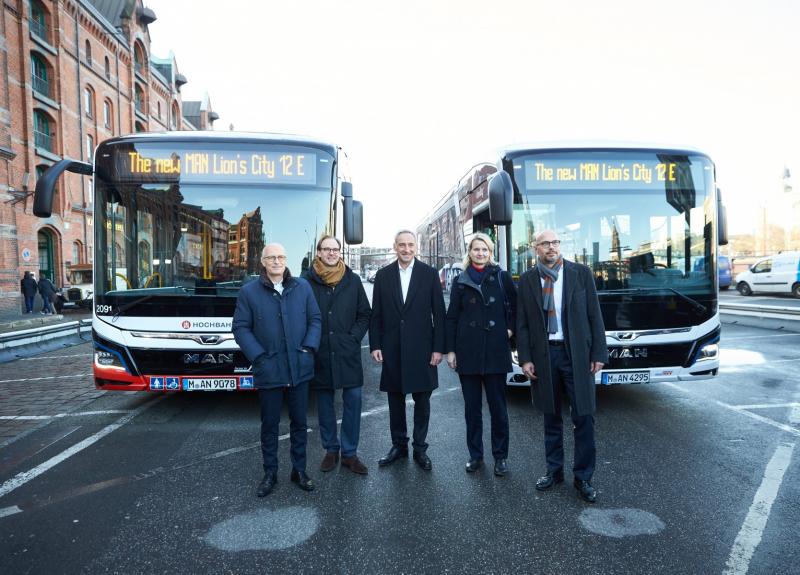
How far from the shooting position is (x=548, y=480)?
3.94 m

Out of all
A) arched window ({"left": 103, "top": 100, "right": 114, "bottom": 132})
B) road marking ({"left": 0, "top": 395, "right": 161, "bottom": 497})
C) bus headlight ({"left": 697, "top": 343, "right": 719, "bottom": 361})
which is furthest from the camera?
arched window ({"left": 103, "top": 100, "right": 114, "bottom": 132})

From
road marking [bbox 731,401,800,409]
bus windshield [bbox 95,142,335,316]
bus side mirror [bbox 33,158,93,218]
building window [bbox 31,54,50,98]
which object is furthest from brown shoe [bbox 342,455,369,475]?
building window [bbox 31,54,50,98]

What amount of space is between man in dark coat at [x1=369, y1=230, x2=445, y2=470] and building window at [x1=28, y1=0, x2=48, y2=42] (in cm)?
2951

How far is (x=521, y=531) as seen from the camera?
3.30 meters

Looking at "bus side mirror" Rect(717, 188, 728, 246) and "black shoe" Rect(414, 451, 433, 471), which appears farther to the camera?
"bus side mirror" Rect(717, 188, 728, 246)

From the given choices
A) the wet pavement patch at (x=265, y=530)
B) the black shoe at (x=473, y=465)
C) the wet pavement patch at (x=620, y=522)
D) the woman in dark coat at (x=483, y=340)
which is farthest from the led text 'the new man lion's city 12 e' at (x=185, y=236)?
the wet pavement patch at (x=620, y=522)

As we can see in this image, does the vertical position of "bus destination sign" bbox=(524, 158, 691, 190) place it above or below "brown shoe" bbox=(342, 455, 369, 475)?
above

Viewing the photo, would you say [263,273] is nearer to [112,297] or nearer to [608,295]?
[112,297]

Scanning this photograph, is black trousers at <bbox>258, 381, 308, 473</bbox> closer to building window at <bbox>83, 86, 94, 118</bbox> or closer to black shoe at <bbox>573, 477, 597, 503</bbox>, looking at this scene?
black shoe at <bbox>573, 477, 597, 503</bbox>

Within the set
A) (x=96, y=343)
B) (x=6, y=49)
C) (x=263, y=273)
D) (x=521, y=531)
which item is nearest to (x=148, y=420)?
(x=96, y=343)

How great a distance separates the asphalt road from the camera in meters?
2.99

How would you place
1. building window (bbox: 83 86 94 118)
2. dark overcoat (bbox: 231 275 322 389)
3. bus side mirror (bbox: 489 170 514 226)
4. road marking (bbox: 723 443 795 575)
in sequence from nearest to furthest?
1. road marking (bbox: 723 443 795 575)
2. dark overcoat (bbox: 231 275 322 389)
3. bus side mirror (bbox: 489 170 514 226)
4. building window (bbox: 83 86 94 118)

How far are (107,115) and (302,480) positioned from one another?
118ft

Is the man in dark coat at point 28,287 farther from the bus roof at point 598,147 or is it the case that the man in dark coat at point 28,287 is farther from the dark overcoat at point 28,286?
the bus roof at point 598,147
